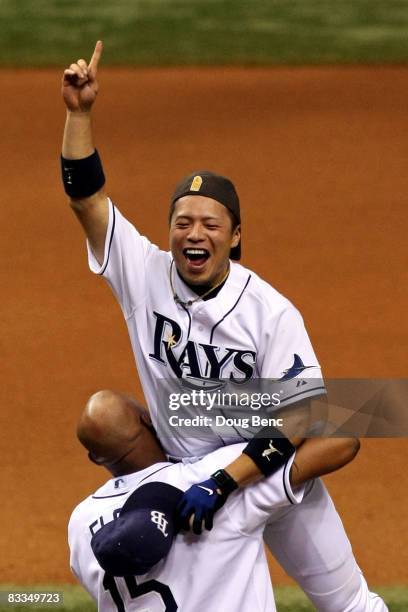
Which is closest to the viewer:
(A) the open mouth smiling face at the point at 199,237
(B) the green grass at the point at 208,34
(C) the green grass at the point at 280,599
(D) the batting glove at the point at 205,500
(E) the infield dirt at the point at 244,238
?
(D) the batting glove at the point at 205,500

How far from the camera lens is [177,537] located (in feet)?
13.3

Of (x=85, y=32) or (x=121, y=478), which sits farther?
(x=85, y=32)

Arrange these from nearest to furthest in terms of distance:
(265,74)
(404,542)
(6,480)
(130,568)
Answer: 1. (130,568)
2. (404,542)
3. (6,480)
4. (265,74)

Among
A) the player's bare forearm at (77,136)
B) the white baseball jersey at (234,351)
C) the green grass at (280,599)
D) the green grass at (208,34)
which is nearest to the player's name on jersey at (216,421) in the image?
the white baseball jersey at (234,351)

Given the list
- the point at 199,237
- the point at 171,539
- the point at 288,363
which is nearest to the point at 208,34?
the point at 199,237

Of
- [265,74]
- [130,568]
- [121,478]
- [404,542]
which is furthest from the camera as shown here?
[265,74]

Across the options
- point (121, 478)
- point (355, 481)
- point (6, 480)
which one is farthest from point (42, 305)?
point (121, 478)

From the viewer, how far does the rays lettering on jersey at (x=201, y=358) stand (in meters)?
4.07

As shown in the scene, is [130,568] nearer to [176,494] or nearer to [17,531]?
[176,494]

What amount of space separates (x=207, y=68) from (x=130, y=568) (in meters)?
6.51

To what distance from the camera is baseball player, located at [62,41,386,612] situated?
402 cm

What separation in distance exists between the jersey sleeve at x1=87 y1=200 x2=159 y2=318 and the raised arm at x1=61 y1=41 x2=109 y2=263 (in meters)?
0.07

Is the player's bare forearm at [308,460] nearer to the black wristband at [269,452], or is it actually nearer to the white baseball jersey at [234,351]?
the black wristband at [269,452]

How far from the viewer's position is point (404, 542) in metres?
5.39
